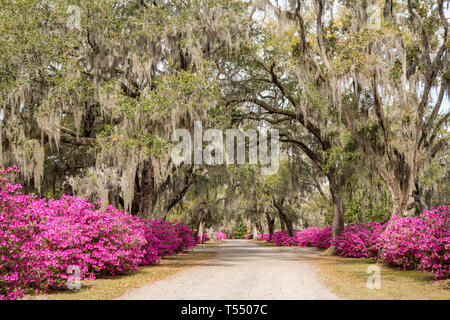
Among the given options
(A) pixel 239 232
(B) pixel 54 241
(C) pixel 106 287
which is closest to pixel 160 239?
(C) pixel 106 287

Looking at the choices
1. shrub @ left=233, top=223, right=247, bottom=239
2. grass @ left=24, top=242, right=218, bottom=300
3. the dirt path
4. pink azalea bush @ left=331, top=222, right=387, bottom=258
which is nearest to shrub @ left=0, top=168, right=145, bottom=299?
grass @ left=24, top=242, right=218, bottom=300

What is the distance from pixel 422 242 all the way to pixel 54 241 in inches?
335

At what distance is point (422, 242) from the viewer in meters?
9.97

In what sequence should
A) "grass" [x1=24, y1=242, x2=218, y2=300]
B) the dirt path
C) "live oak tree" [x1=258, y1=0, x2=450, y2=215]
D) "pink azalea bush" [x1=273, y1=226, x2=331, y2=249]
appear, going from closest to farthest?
the dirt path → "grass" [x1=24, y1=242, x2=218, y2=300] → "live oak tree" [x1=258, y1=0, x2=450, y2=215] → "pink azalea bush" [x1=273, y1=226, x2=331, y2=249]

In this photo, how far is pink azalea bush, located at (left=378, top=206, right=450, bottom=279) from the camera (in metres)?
9.38

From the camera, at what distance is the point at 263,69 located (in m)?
18.4

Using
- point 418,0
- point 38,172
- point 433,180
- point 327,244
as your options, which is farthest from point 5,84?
point 433,180

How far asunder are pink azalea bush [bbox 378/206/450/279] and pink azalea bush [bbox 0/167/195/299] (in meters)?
7.22

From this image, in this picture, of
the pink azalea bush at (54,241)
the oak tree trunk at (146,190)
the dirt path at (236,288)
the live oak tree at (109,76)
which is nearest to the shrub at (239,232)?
the oak tree trunk at (146,190)

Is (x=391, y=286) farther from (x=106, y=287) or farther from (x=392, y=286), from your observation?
(x=106, y=287)

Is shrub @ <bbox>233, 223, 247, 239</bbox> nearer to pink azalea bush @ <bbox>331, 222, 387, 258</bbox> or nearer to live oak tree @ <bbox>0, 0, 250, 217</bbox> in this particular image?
pink azalea bush @ <bbox>331, 222, 387, 258</bbox>

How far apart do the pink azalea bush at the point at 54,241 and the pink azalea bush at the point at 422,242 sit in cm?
722

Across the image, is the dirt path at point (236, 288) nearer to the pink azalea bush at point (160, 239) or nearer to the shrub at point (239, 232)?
the pink azalea bush at point (160, 239)

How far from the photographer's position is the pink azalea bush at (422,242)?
938cm
